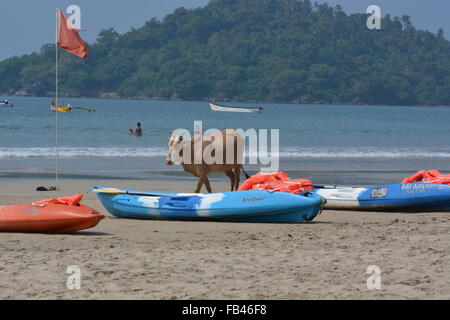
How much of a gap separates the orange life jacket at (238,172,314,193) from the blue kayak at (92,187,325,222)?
0.86 ft

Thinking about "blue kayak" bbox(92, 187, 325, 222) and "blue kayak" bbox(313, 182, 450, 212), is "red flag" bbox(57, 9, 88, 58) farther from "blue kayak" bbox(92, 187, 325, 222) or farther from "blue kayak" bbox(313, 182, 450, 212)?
"blue kayak" bbox(313, 182, 450, 212)

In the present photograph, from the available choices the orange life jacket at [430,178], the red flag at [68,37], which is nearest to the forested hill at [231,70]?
the red flag at [68,37]

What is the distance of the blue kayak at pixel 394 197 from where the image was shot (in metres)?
Answer: 13.8

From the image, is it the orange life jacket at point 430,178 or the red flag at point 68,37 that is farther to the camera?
the red flag at point 68,37

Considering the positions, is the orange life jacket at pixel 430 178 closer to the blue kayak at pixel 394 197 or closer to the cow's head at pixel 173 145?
the blue kayak at pixel 394 197

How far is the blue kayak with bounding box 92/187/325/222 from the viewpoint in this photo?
12227mm

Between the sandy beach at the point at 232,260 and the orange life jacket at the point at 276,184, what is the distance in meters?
0.65

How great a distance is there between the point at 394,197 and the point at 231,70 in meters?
163

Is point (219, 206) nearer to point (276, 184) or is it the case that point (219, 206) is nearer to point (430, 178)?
point (276, 184)

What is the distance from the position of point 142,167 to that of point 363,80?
525 ft

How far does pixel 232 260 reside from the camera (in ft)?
30.1

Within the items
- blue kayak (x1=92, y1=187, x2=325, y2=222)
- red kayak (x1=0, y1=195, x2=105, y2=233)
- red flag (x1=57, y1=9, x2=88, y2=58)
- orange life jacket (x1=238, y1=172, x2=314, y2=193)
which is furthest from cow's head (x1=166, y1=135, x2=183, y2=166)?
red flag (x1=57, y1=9, x2=88, y2=58)

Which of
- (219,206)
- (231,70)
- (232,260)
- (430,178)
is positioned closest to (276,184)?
(219,206)

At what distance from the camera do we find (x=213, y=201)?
12.4 m
